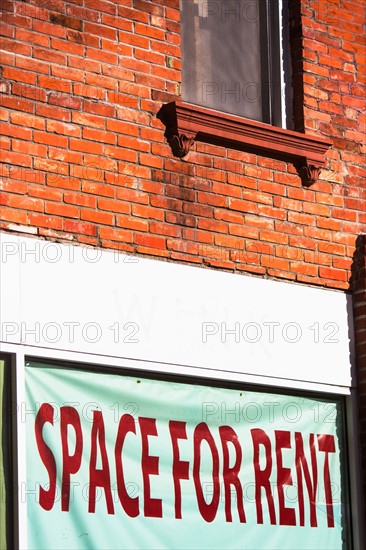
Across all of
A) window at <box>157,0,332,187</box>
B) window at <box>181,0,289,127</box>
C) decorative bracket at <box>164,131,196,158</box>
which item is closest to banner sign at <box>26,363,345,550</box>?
decorative bracket at <box>164,131,196,158</box>

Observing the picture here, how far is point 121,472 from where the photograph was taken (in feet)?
23.1

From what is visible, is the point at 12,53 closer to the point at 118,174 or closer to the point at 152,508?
the point at 118,174

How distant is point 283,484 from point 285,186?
2.06 m

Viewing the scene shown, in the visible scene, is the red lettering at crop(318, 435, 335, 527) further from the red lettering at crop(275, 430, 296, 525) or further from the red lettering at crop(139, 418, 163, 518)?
the red lettering at crop(139, 418, 163, 518)

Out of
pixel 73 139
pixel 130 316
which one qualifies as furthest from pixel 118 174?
pixel 130 316

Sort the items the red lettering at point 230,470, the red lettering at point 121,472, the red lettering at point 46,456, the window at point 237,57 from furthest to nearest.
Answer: the window at point 237,57 → the red lettering at point 230,470 → the red lettering at point 121,472 → the red lettering at point 46,456

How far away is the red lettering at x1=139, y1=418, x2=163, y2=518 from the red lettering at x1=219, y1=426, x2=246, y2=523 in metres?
0.54

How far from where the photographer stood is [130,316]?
7.22 m

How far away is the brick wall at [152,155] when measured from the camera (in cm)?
709

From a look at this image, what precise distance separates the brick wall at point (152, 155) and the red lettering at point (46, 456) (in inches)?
41.0

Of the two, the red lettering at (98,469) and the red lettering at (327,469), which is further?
the red lettering at (327,469)

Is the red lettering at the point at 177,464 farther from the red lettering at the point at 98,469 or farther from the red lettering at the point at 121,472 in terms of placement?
the red lettering at the point at 98,469

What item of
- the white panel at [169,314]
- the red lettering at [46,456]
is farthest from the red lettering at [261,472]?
the red lettering at [46,456]

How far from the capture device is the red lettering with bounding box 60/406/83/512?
22.1ft
